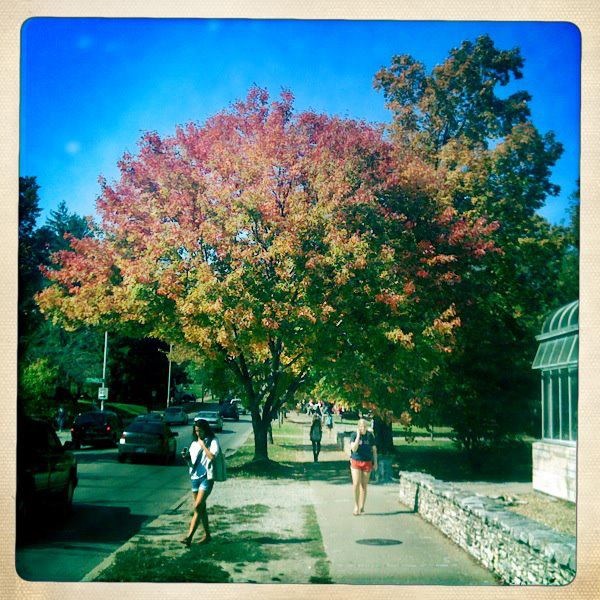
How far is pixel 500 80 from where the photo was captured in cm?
574

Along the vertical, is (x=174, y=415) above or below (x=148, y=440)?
above

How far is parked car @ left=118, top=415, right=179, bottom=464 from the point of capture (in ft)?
19.7

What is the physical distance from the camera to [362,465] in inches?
237

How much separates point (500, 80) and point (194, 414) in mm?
3442

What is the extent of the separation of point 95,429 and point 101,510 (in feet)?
1.98

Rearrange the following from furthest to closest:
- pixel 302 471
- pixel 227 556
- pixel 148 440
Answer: pixel 148 440 → pixel 302 471 → pixel 227 556

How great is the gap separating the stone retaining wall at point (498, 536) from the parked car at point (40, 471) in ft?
8.41

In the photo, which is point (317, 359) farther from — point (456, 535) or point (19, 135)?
point (19, 135)

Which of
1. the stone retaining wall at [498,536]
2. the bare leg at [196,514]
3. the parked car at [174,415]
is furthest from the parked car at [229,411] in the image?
the stone retaining wall at [498,536]

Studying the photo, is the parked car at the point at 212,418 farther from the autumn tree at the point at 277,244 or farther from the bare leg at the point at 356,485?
the bare leg at the point at 356,485

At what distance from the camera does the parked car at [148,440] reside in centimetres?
602

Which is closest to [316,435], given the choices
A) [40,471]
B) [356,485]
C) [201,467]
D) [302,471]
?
[302,471]

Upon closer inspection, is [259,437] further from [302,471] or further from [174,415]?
[174,415]

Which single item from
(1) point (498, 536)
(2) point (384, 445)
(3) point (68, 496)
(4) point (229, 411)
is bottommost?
(1) point (498, 536)
